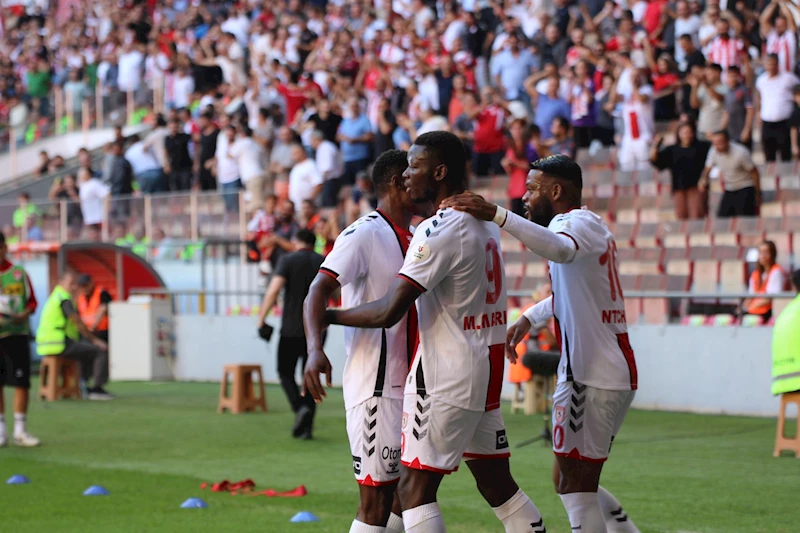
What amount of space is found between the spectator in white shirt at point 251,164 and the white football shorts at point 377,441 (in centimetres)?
1709

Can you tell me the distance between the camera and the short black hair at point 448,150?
5.37 meters

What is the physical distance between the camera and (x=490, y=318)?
5.44m

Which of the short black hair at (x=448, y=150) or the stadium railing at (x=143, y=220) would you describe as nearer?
the short black hair at (x=448, y=150)

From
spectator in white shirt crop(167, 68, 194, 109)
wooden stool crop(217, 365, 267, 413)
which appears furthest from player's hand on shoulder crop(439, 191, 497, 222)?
spectator in white shirt crop(167, 68, 194, 109)

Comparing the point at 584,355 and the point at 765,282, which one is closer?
the point at 584,355

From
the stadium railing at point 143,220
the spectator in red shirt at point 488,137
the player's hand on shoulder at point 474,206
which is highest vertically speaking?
the spectator in red shirt at point 488,137

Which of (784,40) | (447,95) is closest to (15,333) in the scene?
(447,95)

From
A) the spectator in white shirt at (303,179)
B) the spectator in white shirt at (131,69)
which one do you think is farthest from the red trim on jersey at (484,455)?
the spectator in white shirt at (131,69)

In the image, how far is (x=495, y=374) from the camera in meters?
5.42

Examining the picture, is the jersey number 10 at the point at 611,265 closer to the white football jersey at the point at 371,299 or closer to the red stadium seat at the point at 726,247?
the white football jersey at the point at 371,299

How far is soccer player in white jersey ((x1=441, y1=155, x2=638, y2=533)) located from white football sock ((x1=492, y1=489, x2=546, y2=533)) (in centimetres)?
34

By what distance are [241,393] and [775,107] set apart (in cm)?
859

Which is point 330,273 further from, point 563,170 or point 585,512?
point 585,512

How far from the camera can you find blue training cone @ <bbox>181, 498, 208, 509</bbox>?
8820mm
